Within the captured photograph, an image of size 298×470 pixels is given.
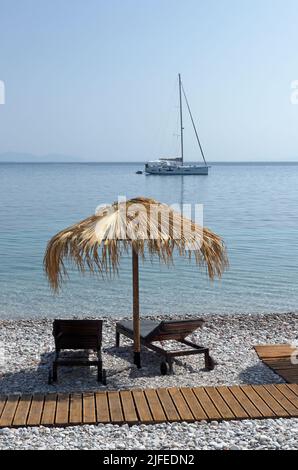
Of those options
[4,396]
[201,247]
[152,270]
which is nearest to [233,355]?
[201,247]

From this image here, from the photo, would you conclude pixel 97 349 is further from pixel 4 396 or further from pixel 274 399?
pixel 274 399

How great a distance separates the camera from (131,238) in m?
7.47

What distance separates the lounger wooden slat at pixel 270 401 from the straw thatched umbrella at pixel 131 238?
160cm

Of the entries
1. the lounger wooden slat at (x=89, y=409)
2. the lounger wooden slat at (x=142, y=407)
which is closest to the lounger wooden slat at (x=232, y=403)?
the lounger wooden slat at (x=142, y=407)

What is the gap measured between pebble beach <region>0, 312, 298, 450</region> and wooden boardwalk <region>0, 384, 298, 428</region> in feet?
0.46

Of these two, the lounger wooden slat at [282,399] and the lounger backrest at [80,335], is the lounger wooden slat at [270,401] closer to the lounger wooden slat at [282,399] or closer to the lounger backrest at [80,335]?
the lounger wooden slat at [282,399]

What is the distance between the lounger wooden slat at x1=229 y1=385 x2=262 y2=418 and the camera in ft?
20.0

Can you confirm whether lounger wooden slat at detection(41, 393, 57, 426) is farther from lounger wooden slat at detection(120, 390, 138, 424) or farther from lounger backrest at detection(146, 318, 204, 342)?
lounger backrest at detection(146, 318, 204, 342)

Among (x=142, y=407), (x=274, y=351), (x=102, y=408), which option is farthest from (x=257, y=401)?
(x=274, y=351)

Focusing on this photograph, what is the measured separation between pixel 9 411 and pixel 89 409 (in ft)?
2.54

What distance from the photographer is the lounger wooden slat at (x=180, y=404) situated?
603 centimetres

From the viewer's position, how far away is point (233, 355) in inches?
358

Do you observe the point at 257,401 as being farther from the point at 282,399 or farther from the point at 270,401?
the point at 282,399
